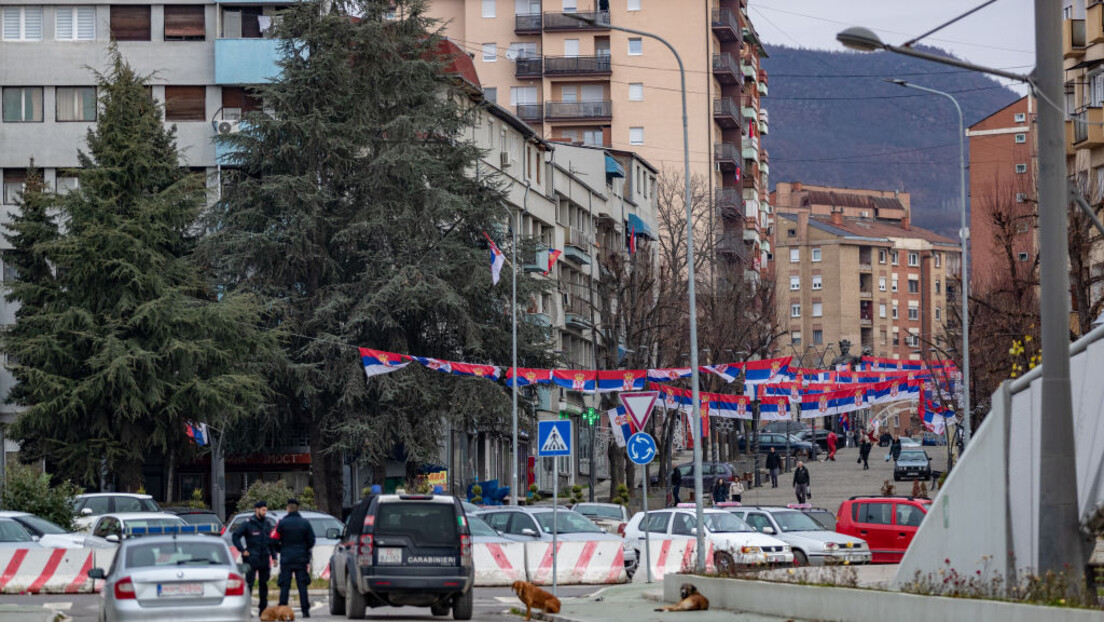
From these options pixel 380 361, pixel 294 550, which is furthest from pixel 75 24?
pixel 294 550

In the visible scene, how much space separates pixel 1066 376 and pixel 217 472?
4565cm

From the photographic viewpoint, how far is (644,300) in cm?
7488

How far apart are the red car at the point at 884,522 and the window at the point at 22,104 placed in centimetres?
3834

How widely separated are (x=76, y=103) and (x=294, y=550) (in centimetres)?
4390

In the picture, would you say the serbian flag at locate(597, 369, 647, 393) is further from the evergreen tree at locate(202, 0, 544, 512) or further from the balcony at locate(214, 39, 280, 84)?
the balcony at locate(214, 39, 280, 84)

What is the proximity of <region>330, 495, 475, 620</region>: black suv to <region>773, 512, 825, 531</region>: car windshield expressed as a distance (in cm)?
1306

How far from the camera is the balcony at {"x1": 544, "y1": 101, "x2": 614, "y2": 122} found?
376 ft

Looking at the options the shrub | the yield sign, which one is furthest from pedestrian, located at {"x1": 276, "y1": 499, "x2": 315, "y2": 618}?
the shrub

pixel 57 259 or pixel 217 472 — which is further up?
pixel 57 259

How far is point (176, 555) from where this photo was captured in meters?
19.8

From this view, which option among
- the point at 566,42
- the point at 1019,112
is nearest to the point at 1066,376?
the point at 566,42

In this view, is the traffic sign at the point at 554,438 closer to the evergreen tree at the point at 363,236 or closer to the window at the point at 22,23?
the evergreen tree at the point at 363,236

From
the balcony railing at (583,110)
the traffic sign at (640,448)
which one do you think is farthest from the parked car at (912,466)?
the traffic sign at (640,448)

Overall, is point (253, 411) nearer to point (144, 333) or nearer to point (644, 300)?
point (144, 333)
